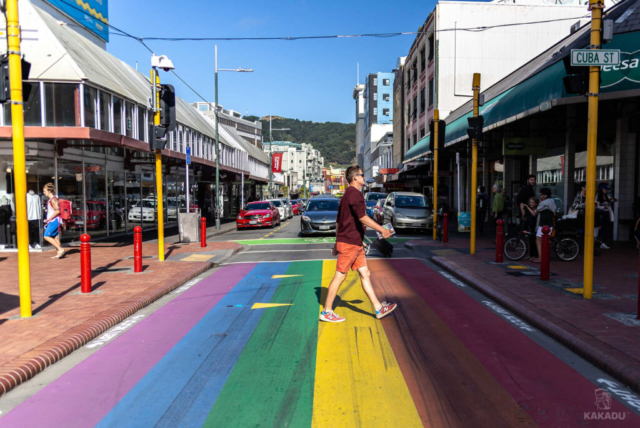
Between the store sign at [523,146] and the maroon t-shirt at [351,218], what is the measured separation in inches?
470

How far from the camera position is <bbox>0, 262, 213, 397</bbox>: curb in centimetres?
452

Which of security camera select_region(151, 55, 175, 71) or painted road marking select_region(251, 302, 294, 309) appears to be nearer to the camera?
painted road marking select_region(251, 302, 294, 309)

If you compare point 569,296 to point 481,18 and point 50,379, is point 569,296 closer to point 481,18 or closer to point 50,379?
point 50,379

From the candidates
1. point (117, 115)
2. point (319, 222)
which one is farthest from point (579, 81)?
point (117, 115)

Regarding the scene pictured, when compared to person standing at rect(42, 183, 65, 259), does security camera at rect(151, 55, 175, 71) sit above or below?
above

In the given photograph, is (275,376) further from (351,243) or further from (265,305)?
(265,305)

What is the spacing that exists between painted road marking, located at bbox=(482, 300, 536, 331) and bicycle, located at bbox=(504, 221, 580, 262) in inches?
169

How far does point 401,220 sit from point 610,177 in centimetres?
729

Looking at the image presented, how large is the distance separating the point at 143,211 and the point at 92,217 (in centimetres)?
519

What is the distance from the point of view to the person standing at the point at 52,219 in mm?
12359

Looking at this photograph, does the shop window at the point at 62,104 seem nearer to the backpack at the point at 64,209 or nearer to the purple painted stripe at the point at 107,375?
the backpack at the point at 64,209

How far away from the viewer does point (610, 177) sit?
15180 millimetres

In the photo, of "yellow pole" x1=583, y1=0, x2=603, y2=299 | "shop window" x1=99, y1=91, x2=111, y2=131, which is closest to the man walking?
"yellow pole" x1=583, y1=0, x2=603, y2=299

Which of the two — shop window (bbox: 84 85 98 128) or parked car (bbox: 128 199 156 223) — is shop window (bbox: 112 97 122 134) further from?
parked car (bbox: 128 199 156 223)
